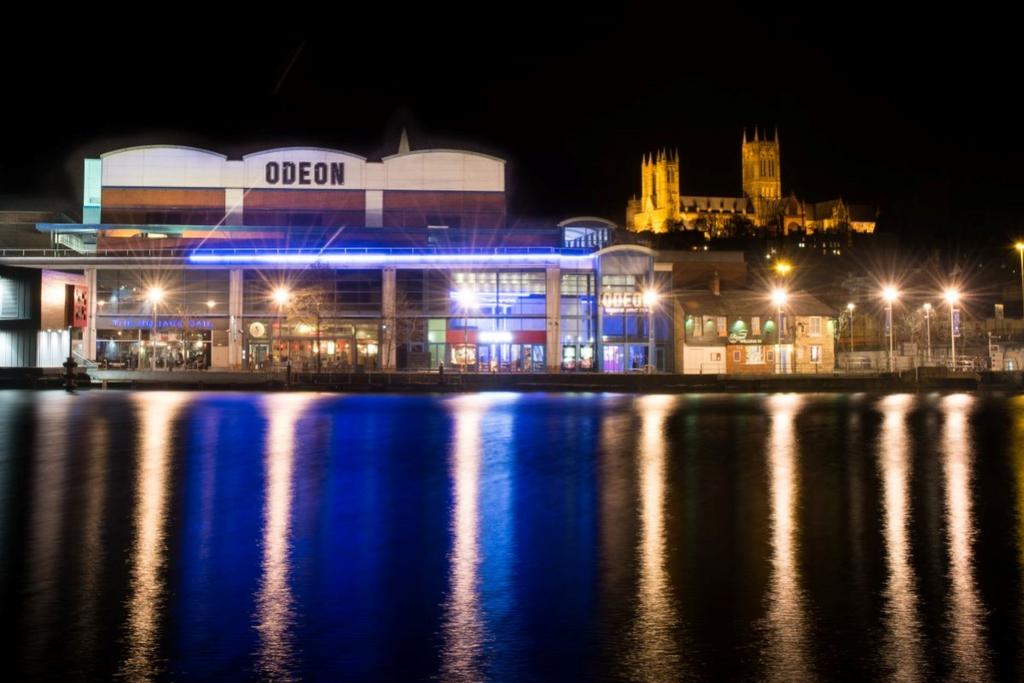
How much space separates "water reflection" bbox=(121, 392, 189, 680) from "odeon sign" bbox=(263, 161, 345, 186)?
5265 centimetres

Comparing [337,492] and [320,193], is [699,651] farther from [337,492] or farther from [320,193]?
[320,193]

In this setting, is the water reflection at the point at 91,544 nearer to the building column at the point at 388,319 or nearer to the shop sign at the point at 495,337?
the building column at the point at 388,319

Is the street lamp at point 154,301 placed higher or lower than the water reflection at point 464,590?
higher

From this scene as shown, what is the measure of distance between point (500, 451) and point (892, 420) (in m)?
15.8

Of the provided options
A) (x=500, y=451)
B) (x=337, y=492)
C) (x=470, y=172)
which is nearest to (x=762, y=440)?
(x=500, y=451)

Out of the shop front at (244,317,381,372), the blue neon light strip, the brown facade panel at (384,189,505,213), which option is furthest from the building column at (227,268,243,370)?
the brown facade panel at (384,189,505,213)

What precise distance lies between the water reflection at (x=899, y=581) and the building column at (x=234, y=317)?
2155 inches

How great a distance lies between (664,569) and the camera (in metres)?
10.5

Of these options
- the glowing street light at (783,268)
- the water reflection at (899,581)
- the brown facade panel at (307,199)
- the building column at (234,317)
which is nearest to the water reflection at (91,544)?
the water reflection at (899,581)

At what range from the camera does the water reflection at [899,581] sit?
7.51m

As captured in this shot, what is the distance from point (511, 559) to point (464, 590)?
1.47 meters

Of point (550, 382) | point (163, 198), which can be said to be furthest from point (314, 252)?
point (550, 382)

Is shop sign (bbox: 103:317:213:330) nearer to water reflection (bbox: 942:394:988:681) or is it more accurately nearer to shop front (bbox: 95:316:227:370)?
shop front (bbox: 95:316:227:370)

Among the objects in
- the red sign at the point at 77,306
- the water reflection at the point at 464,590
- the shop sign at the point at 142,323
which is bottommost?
the water reflection at the point at 464,590
